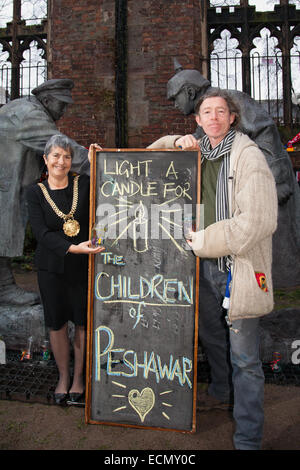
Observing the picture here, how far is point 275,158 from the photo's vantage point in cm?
329

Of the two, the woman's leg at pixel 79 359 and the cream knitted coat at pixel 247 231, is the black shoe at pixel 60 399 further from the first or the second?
the cream knitted coat at pixel 247 231

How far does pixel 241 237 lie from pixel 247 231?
0.13 ft

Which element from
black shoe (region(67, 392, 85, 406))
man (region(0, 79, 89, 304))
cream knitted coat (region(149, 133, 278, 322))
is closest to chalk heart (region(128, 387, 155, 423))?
black shoe (region(67, 392, 85, 406))

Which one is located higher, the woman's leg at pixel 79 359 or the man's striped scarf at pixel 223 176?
the man's striped scarf at pixel 223 176

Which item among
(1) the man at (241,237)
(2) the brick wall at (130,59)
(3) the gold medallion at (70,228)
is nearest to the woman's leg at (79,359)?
(3) the gold medallion at (70,228)

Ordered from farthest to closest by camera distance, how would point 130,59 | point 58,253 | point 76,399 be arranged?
point 130,59 → point 76,399 → point 58,253

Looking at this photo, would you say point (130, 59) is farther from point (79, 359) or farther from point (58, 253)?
point (79, 359)

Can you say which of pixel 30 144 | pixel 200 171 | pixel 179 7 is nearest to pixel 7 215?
pixel 30 144

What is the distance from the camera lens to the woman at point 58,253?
8.35ft

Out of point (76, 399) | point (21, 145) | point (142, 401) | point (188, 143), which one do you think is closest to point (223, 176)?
point (188, 143)

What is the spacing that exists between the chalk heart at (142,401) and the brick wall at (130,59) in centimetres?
584

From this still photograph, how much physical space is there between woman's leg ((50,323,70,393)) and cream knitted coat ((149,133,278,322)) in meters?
1.22
